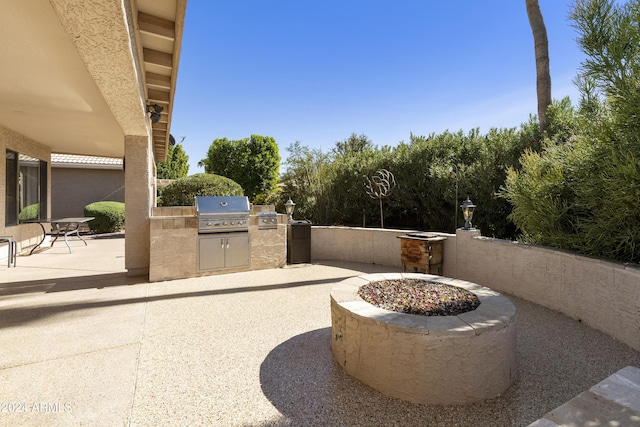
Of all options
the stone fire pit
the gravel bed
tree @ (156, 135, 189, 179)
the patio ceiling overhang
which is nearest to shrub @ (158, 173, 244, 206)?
the patio ceiling overhang

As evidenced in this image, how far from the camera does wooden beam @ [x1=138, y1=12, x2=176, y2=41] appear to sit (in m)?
3.33

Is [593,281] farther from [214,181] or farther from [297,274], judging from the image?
[214,181]

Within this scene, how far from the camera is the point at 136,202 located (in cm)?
530

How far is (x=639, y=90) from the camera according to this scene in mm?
2787

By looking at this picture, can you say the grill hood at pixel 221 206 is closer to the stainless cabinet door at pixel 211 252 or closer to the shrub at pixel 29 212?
the stainless cabinet door at pixel 211 252

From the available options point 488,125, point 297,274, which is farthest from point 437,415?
point 488,125

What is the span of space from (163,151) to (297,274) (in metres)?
7.52

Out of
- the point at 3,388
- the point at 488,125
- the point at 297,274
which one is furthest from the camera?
the point at 488,125

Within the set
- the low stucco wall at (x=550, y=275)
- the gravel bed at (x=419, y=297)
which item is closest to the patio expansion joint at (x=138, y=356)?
the gravel bed at (x=419, y=297)

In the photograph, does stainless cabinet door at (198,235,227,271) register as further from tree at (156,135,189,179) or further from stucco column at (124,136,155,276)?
tree at (156,135,189,179)

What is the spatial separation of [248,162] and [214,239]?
41.4 ft

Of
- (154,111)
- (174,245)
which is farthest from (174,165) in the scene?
(174,245)

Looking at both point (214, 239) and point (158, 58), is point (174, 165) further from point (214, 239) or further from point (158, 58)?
point (158, 58)

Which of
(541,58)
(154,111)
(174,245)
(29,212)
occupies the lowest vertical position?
(174,245)
